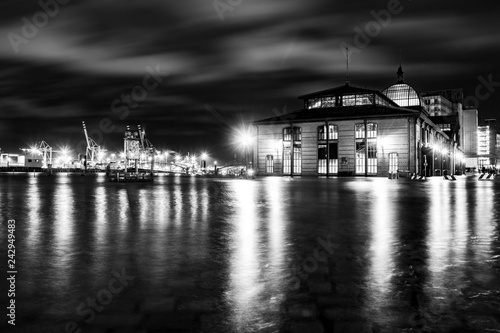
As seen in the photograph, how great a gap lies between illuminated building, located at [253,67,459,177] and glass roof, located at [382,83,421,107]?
13.2 m

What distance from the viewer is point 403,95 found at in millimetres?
87250

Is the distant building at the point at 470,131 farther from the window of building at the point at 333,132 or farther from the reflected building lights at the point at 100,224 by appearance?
the reflected building lights at the point at 100,224

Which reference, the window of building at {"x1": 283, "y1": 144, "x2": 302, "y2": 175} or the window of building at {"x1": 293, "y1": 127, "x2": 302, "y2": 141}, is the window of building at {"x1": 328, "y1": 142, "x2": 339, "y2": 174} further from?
the window of building at {"x1": 293, "y1": 127, "x2": 302, "y2": 141}

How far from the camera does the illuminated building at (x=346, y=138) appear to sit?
6034 cm

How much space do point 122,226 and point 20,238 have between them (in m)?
2.44

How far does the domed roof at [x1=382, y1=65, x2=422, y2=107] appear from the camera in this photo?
86938 millimetres

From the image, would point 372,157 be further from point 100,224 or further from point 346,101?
point 100,224

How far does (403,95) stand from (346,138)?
104 feet

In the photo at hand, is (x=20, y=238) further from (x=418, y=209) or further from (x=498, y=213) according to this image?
(x=498, y=213)

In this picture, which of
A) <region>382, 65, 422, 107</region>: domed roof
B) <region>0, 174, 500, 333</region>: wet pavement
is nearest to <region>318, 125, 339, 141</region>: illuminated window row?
<region>382, 65, 422, 107</region>: domed roof

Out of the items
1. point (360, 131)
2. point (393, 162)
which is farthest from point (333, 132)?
point (393, 162)

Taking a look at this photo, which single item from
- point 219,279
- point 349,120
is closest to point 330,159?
point 349,120

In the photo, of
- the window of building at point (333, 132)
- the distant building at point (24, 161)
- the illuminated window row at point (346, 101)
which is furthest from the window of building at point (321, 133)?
the distant building at point (24, 161)

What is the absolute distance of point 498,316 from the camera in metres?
4.22
